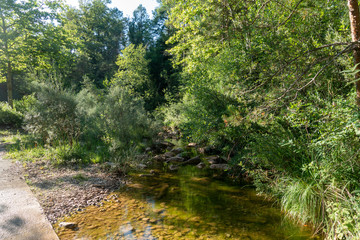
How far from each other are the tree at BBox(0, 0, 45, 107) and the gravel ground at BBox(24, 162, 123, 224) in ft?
27.8

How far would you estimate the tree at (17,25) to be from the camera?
461 inches

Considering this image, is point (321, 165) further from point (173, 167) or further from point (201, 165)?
point (173, 167)

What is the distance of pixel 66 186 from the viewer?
5.74m

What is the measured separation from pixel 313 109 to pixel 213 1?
10.9 ft

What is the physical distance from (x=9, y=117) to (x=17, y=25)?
219 inches

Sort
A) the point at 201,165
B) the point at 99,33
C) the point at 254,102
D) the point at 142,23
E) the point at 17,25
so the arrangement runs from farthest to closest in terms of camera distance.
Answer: the point at 99,33 < the point at 142,23 < the point at 17,25 < the point at 201,165 < the point at 254,102

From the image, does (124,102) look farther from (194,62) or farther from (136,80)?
(136,80)

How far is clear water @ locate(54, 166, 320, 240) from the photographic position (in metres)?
4.08

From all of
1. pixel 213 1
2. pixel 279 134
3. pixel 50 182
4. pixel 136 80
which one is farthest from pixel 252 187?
pixel 136 80

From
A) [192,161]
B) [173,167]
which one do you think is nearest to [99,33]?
[192,161]

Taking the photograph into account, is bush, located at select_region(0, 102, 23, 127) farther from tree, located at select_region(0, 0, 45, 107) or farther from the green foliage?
the green foliage

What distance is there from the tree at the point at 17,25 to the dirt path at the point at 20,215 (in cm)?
949

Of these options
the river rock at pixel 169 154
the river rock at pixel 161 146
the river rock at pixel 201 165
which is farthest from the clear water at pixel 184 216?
the river rock at pixel 161 146

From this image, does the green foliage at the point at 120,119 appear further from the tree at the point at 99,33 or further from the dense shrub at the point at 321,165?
the tree at the point at 99,33
